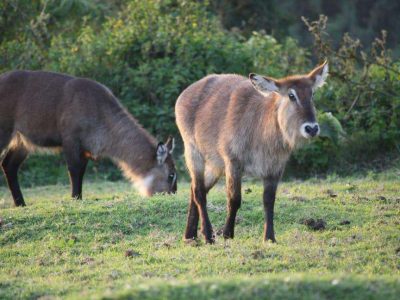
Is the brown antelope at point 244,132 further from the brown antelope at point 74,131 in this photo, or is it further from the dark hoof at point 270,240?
the brown antelope at point 74,131

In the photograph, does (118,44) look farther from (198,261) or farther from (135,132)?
(198,261)

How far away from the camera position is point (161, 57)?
601 inches

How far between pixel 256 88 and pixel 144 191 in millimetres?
4101

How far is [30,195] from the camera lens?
485 inches

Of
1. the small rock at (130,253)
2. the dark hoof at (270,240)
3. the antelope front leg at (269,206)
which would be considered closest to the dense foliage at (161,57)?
the antelope front leg at (269,206)

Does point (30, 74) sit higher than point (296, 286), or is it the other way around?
point (30, 74)

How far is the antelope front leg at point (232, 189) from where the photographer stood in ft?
24.8

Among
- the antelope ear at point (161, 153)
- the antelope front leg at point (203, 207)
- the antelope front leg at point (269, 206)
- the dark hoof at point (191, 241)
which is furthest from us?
the antelope ear at point (161, 153)

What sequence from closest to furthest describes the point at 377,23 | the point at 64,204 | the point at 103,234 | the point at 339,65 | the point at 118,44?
the point at 103,234 → the point at 64,204 → the point at 339,65 → the point at 118,44 → the point at 377,23

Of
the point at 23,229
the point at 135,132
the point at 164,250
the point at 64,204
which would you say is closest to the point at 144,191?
the point at 135,132

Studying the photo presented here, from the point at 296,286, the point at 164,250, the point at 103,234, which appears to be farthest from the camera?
the point at 103,234

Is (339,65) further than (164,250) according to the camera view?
Yes

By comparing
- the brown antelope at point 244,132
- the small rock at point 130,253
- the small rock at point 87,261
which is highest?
the brown antelope at point 244,132

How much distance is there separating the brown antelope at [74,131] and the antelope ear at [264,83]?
151 inches
